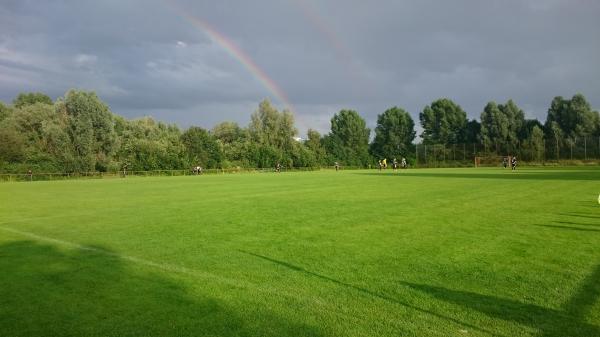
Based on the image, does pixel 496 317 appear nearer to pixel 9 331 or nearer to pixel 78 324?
pixel 78 324

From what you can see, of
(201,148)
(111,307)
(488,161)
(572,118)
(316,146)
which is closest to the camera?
(111,307)

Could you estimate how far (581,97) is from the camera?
80062mm

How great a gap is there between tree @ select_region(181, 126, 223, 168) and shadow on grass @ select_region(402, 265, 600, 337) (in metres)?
64.1

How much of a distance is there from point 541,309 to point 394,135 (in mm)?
94983

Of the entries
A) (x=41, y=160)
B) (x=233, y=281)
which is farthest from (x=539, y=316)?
(x=41, y=160)

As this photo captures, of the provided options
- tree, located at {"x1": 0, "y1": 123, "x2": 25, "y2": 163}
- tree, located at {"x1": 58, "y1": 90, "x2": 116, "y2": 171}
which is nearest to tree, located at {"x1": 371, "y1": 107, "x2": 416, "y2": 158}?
tree, located at {"x1": 58, "y1": 90, "x2": 116, "y2": 171}

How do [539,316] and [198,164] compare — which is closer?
[539,316]

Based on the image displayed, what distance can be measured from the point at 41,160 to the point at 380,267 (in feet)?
190

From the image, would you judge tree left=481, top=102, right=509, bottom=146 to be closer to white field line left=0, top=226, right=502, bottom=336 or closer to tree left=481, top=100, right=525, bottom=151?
tree left=481, top=100, right=525, bottom=151

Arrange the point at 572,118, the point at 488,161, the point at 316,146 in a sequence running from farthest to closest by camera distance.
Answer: the point at 316,146 < the point at 572,118 < the point at 488,161

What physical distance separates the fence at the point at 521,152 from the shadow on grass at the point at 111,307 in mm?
74785

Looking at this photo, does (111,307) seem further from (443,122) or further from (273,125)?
(443,122)

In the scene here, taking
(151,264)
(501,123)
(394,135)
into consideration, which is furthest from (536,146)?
(151,264)

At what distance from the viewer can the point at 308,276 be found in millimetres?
6164
